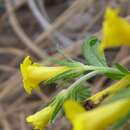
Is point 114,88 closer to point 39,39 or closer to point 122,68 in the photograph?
point 122,68

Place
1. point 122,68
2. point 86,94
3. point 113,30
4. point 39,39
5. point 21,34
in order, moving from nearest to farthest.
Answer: point 113,30 < point 122,68 < point 86,94 < point 39,39 < point 21,34

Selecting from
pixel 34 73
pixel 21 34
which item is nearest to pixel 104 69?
pixel 34 73

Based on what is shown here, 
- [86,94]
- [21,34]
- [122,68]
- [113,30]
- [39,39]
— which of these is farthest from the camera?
[21,34]

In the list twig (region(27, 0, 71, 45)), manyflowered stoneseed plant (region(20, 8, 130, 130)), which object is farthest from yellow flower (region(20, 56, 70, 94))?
twig (region(27, 0, 71, 45))

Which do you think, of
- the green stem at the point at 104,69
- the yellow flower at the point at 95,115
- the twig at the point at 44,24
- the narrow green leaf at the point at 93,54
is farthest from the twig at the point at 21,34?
the yellow flower at the point at 95,115

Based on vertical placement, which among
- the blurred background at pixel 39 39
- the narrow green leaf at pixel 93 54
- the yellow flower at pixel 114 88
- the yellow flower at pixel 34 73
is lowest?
the blurred background at pixel 39 39

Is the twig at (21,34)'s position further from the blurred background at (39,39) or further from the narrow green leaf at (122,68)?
the narrow green leaf at (122,68)

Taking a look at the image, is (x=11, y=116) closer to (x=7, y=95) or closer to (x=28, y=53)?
(x=7, y=95)
